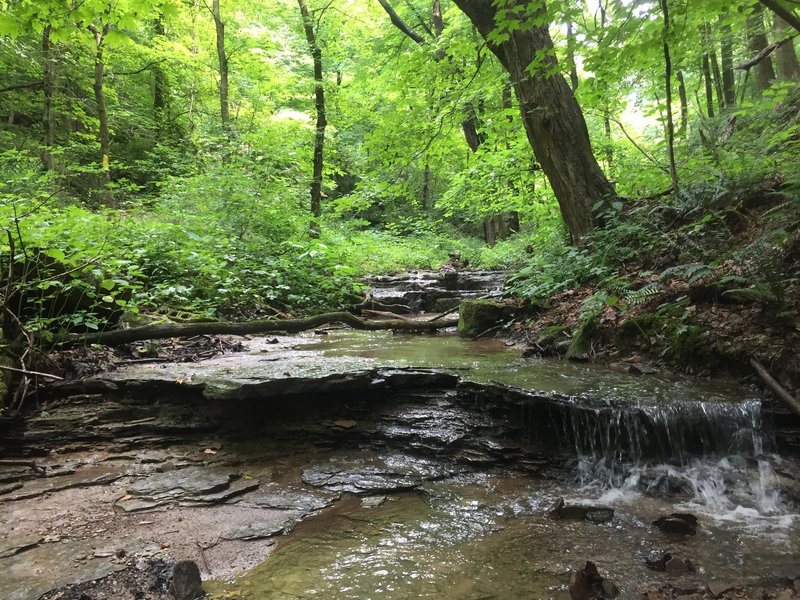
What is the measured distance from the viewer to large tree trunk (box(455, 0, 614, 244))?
24.9 feet

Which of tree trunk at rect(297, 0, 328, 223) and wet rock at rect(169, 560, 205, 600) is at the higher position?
tree trunk at rect(297, 0, 328, 223)

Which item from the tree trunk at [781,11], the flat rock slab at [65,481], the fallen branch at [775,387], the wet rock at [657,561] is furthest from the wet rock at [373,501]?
the tree trunk at [781,11]

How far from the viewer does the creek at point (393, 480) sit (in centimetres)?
268

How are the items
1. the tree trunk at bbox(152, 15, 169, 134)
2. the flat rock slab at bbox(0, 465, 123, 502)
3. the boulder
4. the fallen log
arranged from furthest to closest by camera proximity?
the tree trunk at bbox(152, 15, 169, 134)
the boulder
the fallen log
the flat rock slab at bbox(0, 465, 123, 502)

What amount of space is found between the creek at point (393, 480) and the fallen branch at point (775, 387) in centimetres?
20

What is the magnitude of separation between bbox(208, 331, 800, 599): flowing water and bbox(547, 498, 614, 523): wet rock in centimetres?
7

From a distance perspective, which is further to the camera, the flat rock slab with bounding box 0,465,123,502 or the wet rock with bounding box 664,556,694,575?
the flat rock slab with bounding box 0,465,123,502

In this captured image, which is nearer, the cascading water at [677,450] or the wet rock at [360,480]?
the cascading water at [677,450]

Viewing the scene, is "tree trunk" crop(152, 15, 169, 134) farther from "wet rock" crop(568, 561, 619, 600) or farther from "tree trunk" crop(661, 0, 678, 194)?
"wet rock" crop(568, 561, 619, 600)

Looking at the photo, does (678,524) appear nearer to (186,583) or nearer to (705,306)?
(705,306)

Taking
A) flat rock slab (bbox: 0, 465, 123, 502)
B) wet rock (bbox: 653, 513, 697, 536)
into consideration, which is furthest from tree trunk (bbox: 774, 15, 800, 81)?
flat rock slab (bbox: 0, 465, 123, 502)

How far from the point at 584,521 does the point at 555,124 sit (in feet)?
21.6

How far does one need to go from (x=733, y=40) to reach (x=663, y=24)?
24.1 feet

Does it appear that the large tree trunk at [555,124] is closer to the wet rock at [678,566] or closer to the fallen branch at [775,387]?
the fallen branch at [775,387]
